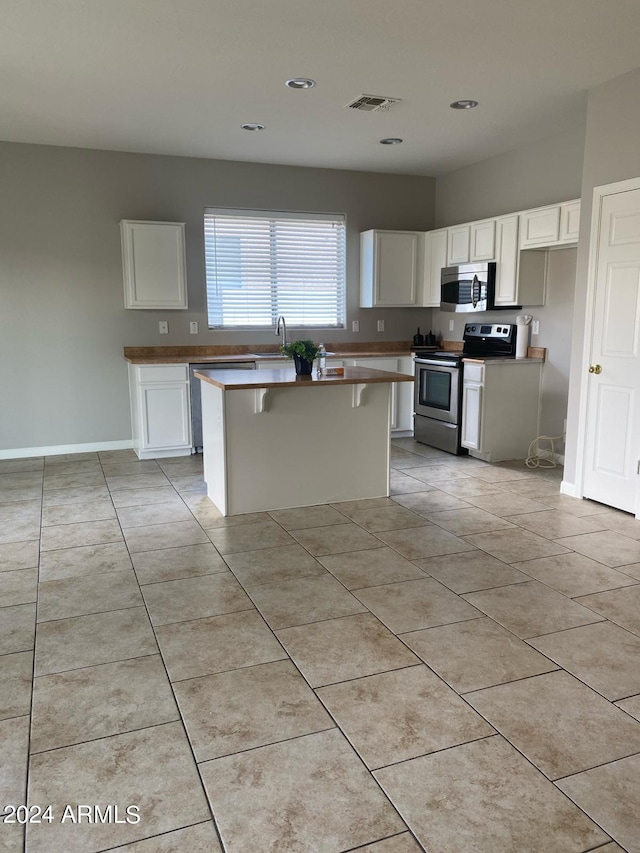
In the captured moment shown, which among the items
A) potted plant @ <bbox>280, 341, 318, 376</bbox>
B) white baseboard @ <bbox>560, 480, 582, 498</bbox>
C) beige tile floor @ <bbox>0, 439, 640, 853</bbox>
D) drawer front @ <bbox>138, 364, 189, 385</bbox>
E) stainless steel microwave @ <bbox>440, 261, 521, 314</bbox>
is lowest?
beige tile floor @ <bbox>0, 439, 640, 853</bbox>

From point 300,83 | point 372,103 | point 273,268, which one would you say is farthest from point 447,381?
point 300,83

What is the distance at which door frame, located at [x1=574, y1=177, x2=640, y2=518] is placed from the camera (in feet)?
12.9

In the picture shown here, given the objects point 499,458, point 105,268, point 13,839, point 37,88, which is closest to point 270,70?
point 37,88

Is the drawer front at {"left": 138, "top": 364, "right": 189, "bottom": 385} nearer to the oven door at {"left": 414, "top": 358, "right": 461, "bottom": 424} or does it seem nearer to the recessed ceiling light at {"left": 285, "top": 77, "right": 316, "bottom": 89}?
the oven door at {"left": 414, "top": 358, "right": 461, "bottom": 424}

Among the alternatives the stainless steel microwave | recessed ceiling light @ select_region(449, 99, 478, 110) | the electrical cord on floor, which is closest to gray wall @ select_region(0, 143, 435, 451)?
the stainless steel microwave

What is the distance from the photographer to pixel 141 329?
5906 millimetres

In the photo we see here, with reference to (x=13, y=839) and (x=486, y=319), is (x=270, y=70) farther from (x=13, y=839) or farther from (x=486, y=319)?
(x=13, y=839)

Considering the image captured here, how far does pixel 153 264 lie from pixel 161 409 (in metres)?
1.27

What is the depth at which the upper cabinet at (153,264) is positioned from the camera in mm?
5531

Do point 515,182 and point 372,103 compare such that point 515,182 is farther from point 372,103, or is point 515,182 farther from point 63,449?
point 63,449

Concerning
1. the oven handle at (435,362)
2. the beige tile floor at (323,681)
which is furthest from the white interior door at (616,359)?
the oven handle at (435,362)

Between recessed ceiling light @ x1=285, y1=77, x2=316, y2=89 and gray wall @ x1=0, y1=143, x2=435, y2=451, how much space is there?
2128mm

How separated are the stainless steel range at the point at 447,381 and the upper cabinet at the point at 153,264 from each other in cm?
235

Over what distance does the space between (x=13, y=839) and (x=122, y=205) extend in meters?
5.20
